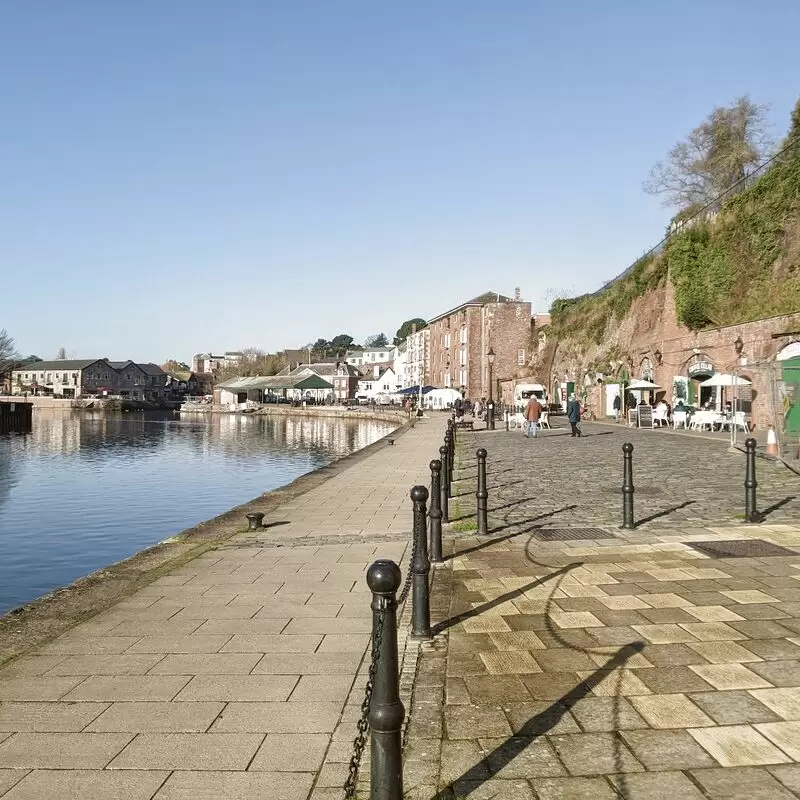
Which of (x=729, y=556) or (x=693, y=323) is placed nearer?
(x=729, y=556)

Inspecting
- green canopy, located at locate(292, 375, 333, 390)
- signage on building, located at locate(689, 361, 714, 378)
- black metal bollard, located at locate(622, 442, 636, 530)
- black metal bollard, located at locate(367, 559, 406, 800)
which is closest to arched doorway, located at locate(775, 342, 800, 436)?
black metal bollard, located at locate(622, 442, 636, 530)

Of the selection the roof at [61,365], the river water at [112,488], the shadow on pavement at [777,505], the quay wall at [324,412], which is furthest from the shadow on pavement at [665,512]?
the roof at [61,365]

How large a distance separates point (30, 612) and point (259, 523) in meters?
4.29

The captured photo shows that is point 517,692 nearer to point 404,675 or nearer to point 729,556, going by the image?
point 404,675

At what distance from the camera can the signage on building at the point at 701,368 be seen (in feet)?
105

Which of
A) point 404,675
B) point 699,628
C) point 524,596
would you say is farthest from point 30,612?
point 699,628

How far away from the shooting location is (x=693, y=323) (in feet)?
112

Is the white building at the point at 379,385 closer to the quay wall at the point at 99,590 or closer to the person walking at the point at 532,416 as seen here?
the person walking at the point at 532,416

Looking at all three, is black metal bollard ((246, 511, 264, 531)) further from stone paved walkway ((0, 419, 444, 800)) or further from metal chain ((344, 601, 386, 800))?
metal chain ((344, 601, 386, 800))

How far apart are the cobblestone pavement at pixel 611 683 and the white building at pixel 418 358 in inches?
3430

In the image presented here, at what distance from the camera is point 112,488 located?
80.4ft

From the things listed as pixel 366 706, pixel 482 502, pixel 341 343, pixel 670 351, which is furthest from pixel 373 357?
pixel 366 706

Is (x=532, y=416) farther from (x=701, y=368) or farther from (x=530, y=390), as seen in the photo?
(x=530, y=390)

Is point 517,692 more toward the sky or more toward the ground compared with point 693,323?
more toward the ground
